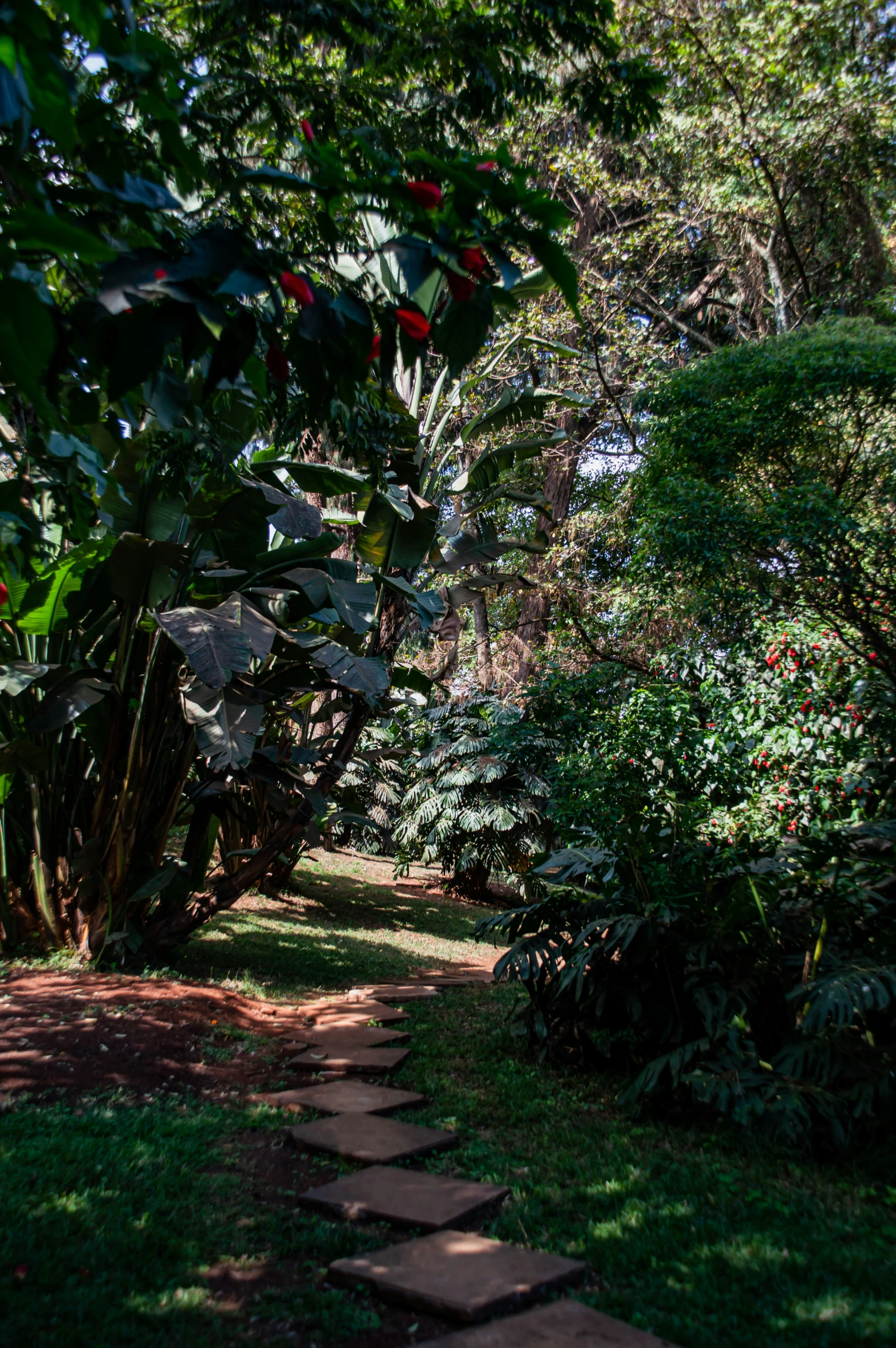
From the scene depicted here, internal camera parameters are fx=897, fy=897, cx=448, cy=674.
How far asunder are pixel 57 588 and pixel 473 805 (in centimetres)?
775

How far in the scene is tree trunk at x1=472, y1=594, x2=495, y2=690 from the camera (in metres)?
17.6

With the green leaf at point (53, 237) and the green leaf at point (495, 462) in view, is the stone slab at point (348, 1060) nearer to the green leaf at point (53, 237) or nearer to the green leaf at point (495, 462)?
the green leaf at point (53, 237)

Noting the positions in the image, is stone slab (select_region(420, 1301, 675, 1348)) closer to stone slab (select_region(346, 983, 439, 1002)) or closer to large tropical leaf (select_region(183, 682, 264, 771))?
large tropical leaf (select_region(183, 682, 264, 771))

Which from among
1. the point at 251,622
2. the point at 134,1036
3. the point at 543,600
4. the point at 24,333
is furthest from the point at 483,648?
the point at 24,333

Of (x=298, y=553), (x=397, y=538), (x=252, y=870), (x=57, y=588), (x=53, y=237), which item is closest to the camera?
(x=53, y=237)

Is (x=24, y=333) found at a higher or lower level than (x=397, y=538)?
lower

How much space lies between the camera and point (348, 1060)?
5297 millimetres

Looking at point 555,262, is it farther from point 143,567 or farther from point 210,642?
point 143,567

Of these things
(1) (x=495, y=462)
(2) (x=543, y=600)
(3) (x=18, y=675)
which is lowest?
(3) (x=18, y=675)

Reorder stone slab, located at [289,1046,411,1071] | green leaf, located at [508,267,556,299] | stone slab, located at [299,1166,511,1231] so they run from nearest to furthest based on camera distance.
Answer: stone slab, located at [299,1166,511,1231] → stone slab, located at [289,1046,411,1071] → green leaf, located at [508,267,556,299]

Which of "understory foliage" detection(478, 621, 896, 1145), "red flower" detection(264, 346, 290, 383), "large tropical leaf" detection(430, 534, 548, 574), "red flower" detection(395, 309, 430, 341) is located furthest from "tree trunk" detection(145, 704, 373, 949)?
"red flower" detection(395, 309, 430, 341)

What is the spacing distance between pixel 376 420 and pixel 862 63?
419 inches

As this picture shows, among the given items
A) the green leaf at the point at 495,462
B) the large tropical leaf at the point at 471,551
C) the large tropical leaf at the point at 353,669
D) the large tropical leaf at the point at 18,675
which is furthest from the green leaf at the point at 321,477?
the large tropical leaf at the point at 18,675

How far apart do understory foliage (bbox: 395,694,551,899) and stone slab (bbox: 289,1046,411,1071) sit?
692cm
